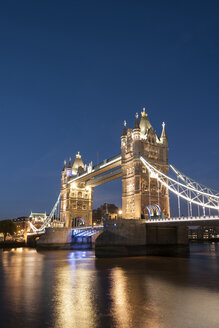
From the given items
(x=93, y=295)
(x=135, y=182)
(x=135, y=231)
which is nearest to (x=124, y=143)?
(x=135, y=182)

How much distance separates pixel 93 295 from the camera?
594 inches

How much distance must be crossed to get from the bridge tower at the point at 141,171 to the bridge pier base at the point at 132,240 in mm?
4038

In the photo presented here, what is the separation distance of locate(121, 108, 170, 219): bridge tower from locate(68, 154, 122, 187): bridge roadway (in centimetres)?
508

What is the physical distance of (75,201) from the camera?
72.7 meters

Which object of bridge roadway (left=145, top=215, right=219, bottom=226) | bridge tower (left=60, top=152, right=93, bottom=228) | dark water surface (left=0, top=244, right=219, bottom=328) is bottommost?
dark water surface (left=0, top=244, right=219, bottom=328)

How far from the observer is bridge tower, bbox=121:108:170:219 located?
44906 mm

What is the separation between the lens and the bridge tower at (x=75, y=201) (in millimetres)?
72312

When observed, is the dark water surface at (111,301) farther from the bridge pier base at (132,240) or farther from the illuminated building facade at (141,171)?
the illuminated building facade at (141,171)

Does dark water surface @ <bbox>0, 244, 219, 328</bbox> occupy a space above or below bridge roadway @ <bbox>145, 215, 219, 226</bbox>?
below

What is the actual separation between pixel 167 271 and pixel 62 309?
13.7 meters

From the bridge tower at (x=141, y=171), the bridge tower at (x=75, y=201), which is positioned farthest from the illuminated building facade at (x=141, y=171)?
the bridge tower at (x=75, y=201)

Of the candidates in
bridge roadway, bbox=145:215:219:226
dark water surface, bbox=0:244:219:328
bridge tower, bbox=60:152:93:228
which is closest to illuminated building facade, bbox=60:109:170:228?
bridge roadway, bbox=145:215:219:226

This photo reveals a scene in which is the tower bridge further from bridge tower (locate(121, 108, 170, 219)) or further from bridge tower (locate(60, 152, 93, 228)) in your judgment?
bridge tower (locate(60, 152, 93, 228))

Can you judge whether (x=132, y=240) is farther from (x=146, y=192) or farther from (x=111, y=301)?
(x=111, y=301)
